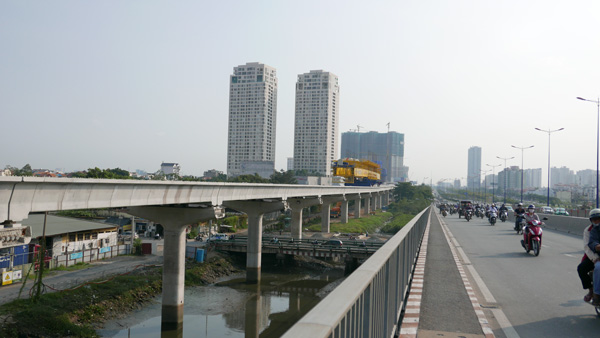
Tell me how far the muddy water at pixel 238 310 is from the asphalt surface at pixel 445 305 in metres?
13.7

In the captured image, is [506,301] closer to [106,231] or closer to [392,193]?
[106,231]

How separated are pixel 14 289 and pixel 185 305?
937 centimetres

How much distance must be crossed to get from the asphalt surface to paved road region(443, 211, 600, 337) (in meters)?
0.50

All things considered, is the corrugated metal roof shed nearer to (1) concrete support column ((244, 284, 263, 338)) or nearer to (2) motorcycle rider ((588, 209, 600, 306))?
(1) concrete support column ((244, 284, 263, 338))

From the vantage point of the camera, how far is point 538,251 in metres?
16.9

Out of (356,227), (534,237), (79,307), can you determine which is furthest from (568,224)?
(356,227)

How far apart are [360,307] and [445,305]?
5.58m

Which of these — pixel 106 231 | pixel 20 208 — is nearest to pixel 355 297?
pixel 20 208

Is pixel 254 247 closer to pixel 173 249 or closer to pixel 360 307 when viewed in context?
pixel 173 249

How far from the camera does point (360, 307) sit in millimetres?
3662

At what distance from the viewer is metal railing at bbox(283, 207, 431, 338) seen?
2559 millimetres

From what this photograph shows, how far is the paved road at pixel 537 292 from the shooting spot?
754 centimetres

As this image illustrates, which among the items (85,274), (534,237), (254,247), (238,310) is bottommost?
(238,310)

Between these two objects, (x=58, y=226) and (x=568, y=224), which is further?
(x=58, y=226)
